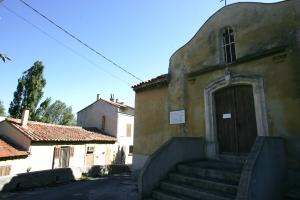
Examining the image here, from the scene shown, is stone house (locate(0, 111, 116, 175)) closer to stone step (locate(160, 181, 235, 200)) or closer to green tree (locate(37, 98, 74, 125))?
stone step (locate(160, 181, 235, 200))

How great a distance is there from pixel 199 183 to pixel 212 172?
515 millimetres

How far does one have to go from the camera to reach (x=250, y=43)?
8.40 m

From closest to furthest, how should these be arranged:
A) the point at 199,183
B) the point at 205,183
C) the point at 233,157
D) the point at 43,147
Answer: the point at 205,183
the point at 199,183
the point at 233,157
the point at 43,147

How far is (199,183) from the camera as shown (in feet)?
21.1

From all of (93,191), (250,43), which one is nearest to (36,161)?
(93,191)

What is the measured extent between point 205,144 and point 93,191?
5.11 metres

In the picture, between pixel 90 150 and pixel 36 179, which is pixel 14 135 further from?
pixel 36 179

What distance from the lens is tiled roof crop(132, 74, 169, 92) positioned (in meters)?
11.2

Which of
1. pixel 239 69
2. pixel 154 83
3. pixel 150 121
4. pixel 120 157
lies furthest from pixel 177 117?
pixel 120 157

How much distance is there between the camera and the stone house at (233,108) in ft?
19.9

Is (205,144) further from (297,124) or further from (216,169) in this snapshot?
(297,124)

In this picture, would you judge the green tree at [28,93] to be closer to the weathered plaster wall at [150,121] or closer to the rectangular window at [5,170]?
the rectangular window at [5,170]

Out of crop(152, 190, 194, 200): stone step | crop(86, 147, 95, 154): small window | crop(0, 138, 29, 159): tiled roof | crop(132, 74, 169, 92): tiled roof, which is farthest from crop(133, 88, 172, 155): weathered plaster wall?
crop(86, 147, 95, 154): small window

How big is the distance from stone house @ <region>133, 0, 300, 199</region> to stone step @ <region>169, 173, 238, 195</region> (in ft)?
0.08
